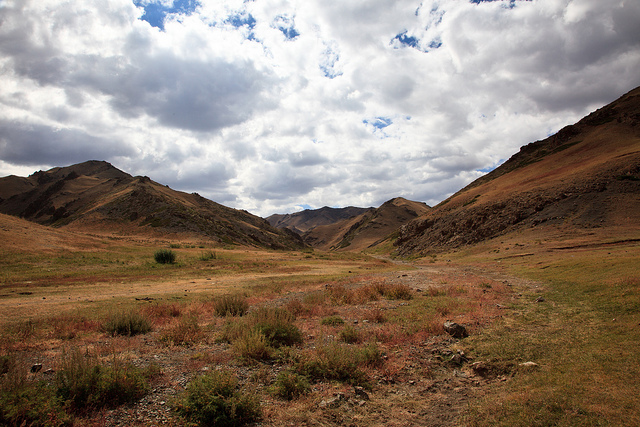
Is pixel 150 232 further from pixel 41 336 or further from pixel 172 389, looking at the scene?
pixel 172 389

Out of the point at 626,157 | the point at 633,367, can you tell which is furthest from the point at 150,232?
the point at 626,157

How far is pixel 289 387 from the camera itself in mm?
6246

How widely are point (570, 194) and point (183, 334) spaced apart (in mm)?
58215

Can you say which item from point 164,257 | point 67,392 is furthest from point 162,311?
point 164,257

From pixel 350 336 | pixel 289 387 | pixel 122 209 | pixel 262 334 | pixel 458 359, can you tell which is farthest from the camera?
pixel 122 209

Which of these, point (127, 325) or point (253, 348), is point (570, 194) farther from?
point (127, 325)

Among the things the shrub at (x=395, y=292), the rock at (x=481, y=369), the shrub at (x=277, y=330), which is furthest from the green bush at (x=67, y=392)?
the shrub at (x=395, y=292)

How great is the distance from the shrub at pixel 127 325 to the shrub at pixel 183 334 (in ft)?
4.41

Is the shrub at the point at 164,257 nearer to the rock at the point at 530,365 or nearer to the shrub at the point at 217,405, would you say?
the shrub at the point at 217,405

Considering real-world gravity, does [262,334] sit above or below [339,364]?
above

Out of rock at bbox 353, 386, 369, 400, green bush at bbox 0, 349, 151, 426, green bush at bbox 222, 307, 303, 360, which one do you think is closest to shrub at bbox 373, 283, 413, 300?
green bush at bbox 222, 307, 303, 360

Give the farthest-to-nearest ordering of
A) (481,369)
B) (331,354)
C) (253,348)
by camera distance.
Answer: (253,348) < (331,354) < (481,369)

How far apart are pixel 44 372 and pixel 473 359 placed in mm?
10221

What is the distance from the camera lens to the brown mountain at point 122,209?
86.5 meters
